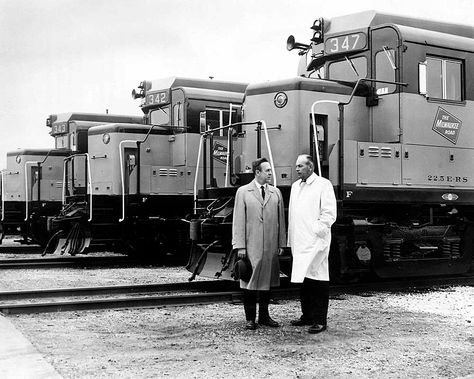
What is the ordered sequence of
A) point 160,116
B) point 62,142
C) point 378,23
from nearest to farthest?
point 378,23, point 160,116, point 62,142

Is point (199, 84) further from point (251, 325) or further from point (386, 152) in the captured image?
point (251, 325)

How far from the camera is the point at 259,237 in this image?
23.0 ft

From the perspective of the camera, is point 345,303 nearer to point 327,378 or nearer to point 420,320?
point 420,320

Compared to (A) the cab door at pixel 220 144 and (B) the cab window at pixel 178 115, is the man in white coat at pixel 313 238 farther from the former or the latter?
(B) the cab window at pixel 178 115

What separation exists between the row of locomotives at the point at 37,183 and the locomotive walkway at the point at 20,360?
12384mm

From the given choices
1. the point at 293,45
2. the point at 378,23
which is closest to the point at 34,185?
the point at 293,45

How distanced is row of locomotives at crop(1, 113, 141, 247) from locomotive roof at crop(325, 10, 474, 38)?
9764 mm

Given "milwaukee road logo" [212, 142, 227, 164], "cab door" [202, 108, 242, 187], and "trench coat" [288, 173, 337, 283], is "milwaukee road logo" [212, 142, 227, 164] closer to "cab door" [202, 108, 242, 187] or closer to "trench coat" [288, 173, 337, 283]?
"cab door" [202, 108, 242, 187]

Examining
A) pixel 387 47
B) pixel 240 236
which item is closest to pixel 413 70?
pixel 387 47

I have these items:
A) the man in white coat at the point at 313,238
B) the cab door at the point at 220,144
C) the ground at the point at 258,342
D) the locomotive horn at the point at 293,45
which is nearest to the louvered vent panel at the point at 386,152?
the ground at the point at 258,342

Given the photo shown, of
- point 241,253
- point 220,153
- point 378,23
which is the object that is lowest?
point 241,253

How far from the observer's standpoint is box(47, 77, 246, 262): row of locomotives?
47.3ft

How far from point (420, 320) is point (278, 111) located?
145 inches

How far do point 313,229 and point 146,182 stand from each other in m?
8.22
